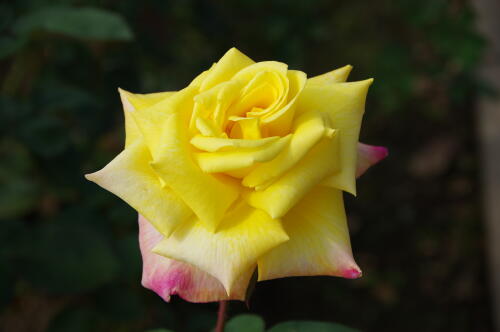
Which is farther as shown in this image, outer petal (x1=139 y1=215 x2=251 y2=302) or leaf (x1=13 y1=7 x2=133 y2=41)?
leaf (x1=13 y1=7 x2=133 y2=41)

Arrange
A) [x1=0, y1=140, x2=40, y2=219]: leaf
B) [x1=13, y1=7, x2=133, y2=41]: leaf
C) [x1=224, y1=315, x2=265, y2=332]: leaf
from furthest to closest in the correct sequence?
[x1=0, y1=140, x2=40, y2=219]: leaf, [x1=13, y1=7, x2=133, y2=41]: leaf, [x1=224, y1=315, x2=265, y2=332]: leaf

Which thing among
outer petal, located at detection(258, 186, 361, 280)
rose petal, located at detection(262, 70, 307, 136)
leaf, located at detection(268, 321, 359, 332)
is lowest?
leaf, located at detection(268, 321, 359, 332)

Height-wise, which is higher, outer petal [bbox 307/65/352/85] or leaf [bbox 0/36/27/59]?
outer petal [bbox 307/65/352/85]

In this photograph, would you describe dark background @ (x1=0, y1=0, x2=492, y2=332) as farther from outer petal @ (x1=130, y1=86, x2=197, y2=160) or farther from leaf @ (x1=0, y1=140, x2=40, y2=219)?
outer petal @ (x1=130, y1=86, x2=197, y2=160)

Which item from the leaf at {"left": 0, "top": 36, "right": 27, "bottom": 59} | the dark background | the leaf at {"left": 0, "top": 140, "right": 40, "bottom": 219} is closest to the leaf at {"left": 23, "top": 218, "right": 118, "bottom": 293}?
the dark background

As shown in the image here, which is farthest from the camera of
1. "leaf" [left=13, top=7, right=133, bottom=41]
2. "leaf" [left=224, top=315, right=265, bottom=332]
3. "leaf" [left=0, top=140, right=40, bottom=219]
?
"leaf" [left=0, top=140, right=40, bottom=219]

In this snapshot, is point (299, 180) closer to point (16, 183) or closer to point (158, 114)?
point (158, 114)

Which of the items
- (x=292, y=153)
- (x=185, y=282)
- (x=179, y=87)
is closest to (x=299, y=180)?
(x=292, y=153)
